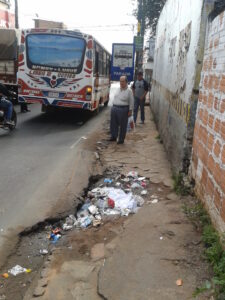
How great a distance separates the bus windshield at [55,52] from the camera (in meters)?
9.83

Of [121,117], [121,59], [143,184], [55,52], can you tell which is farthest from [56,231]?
[121,59]

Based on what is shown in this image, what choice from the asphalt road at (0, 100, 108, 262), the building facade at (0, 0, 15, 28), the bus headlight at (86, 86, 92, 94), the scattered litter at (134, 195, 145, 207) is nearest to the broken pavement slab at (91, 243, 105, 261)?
the asphalt road at (0, 100, 108, 262)

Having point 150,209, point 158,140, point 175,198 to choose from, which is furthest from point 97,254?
point 158,140

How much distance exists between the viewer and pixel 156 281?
2.76 meters

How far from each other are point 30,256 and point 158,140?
18.4ft

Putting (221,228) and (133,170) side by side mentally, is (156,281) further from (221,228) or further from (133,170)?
(133,170)

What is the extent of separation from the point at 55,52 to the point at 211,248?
8.35m

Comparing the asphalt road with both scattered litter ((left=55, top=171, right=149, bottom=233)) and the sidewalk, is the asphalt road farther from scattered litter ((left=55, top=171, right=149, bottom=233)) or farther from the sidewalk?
the sidewalk

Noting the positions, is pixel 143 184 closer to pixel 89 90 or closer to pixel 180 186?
pixel 180 186

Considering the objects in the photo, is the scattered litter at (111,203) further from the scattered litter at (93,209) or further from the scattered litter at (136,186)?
the scattered litter at (136,186)

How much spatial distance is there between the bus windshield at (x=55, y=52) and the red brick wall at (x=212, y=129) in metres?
6.32

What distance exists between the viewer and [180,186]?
4.80m

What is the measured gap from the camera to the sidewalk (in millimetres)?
2686

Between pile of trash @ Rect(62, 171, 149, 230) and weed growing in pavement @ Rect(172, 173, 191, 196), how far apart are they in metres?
0.48
